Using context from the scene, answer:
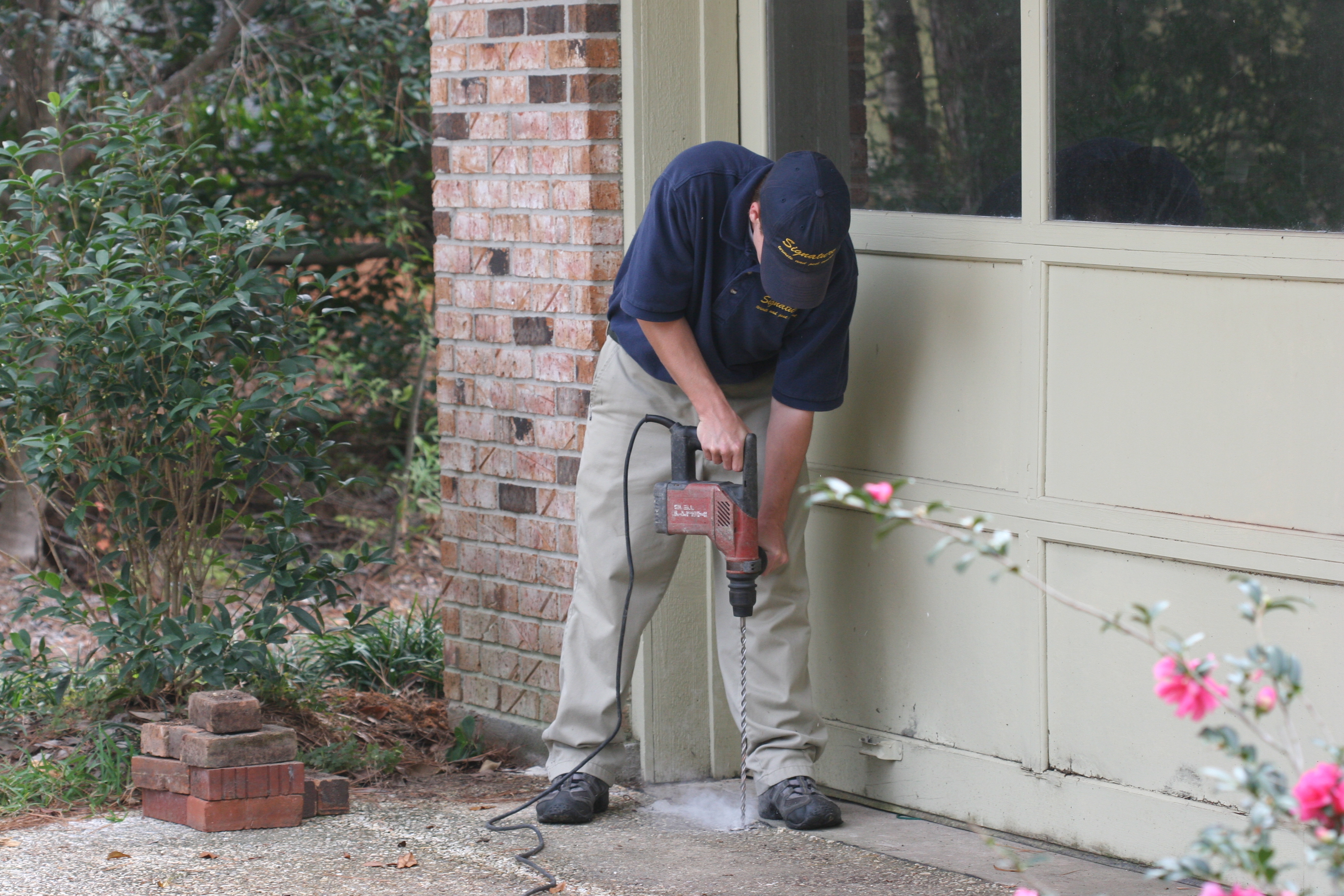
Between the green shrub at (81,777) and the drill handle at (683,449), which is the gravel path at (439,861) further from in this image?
the drill handle at (683,449)

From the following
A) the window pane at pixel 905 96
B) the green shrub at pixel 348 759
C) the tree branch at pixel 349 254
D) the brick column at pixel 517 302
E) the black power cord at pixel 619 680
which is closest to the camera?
the window pane at pixel 905 96

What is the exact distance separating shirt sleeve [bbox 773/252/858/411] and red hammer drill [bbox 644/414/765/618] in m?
0.16

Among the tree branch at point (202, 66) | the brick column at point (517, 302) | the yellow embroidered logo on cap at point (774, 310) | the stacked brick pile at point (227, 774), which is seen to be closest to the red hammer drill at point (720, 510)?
the yellow embroidered logo on cap at point (774, 310)

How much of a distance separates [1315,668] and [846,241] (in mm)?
1414

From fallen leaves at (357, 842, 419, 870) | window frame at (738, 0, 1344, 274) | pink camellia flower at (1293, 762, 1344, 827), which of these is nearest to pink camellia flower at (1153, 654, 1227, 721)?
pink camellia flower at (1293, 762, 1344, 827)

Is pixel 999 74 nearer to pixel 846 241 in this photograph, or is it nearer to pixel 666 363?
pixel 846 241

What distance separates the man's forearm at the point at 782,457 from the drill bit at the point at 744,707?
30 centimetres

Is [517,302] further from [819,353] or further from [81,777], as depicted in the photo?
[81,777]

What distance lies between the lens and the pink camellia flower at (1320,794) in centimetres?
174

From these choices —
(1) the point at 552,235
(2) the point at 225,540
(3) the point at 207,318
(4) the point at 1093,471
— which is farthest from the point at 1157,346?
(2) the point at 225,540

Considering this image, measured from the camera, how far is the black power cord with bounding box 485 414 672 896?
3.77m

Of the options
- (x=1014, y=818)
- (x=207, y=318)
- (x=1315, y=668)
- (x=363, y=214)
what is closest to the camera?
(x=1315, y=668)

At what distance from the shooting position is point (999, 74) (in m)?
3.64

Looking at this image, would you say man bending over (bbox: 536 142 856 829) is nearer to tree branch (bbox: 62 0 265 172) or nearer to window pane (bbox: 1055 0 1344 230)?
window pane (bbox: 1055 0 1344 230)
